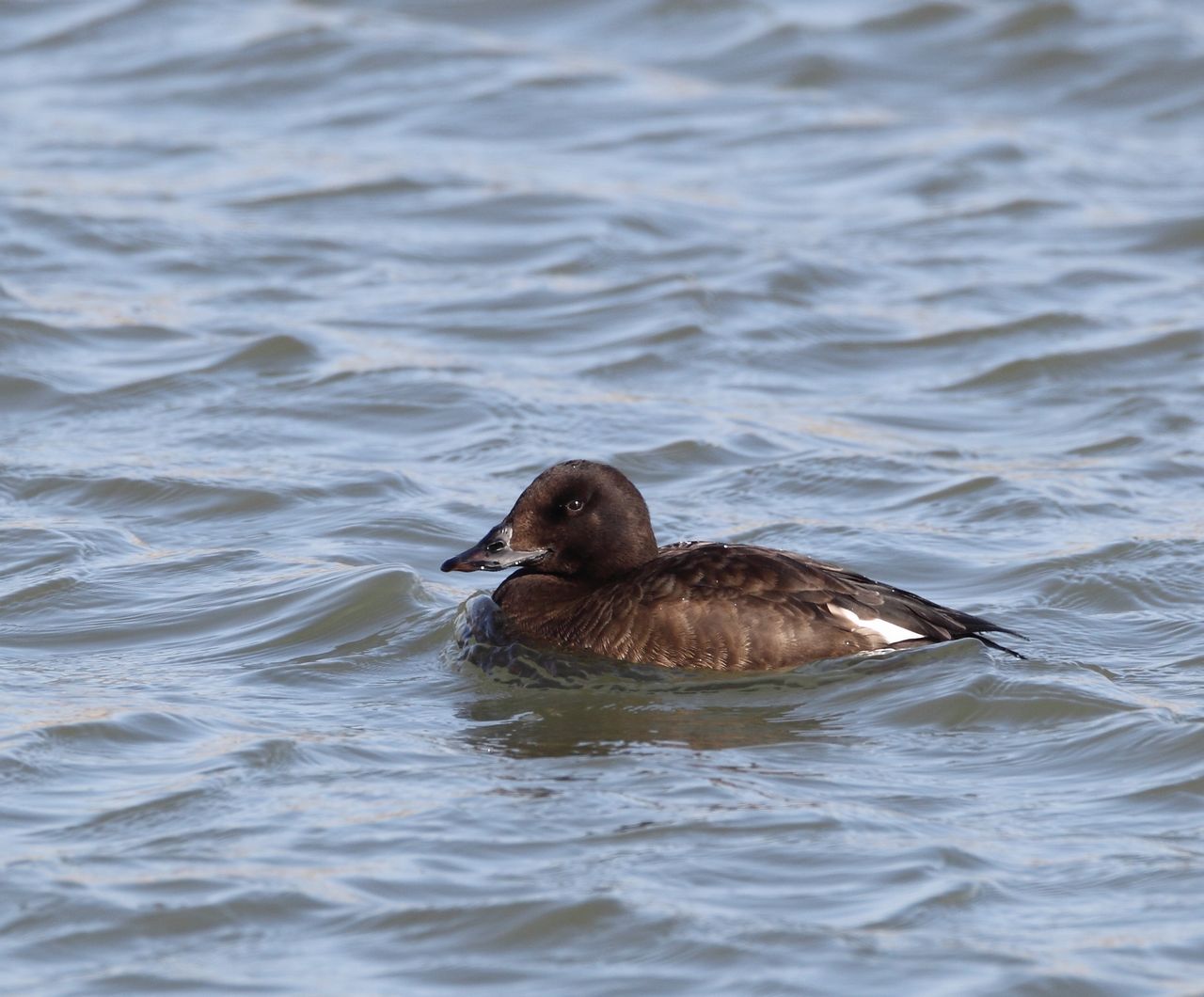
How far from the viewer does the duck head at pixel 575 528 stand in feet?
25.7

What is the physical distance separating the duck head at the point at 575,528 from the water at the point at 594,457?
37cm

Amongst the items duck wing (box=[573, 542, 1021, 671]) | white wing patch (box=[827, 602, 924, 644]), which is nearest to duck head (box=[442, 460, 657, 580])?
duck wing (box=[573, 542, 1021, 671])

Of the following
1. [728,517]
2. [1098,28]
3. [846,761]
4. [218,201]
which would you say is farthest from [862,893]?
[1098,28]

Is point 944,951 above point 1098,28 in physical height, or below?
below

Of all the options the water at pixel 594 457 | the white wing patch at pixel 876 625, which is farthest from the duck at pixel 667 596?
the water at pixel 594 457

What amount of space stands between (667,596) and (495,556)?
706mm

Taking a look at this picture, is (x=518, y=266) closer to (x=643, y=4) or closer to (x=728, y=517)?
(x=728, y=517)

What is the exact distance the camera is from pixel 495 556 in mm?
7891

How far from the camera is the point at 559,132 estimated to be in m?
15.9

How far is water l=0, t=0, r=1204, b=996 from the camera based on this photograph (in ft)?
18.4

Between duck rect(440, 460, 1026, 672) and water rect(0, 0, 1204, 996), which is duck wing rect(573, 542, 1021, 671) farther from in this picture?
water rect(0, 0, 1204, 996)

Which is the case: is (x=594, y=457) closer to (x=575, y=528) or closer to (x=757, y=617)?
(x=575, y=528)

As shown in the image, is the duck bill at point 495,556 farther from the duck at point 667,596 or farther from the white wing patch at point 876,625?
the white wing patch at point 876,625

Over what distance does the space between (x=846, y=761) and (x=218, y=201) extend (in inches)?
344
